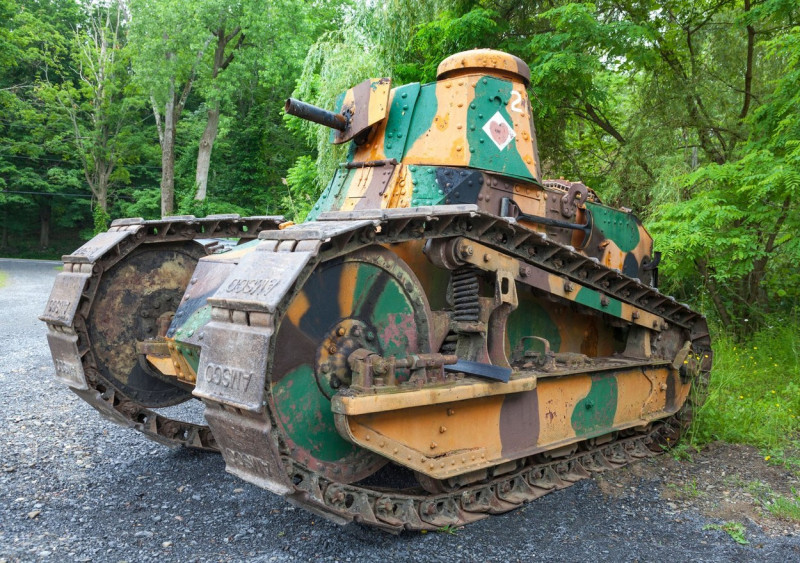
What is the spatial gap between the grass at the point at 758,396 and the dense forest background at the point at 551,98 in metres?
0.79

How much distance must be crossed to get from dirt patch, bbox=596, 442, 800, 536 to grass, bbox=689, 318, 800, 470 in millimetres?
204

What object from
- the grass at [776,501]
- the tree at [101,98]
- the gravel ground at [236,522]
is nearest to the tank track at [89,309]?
the gravel ground at [236,522]

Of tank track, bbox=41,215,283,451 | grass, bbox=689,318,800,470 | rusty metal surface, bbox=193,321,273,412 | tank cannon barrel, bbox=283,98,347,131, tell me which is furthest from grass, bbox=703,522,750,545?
tank cannon barrel, bbox=283,98,347,131

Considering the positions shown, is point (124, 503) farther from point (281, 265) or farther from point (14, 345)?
point (14, 345)

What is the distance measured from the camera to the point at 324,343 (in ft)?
13.7

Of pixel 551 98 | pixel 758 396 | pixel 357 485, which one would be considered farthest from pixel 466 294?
pixel 551 98

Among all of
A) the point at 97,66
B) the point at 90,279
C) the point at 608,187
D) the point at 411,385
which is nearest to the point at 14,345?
the point at 90,279

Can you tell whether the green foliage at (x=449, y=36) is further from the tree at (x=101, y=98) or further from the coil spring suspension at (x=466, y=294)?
the tree at (x=101, y=98)

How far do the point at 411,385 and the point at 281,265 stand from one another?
1164 millimetres

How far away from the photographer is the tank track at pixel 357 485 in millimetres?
3775

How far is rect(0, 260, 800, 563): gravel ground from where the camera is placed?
14.4 ft

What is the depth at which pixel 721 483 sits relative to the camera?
589cm

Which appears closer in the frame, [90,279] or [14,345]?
[90,279]

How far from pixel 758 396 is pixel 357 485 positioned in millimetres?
6020
